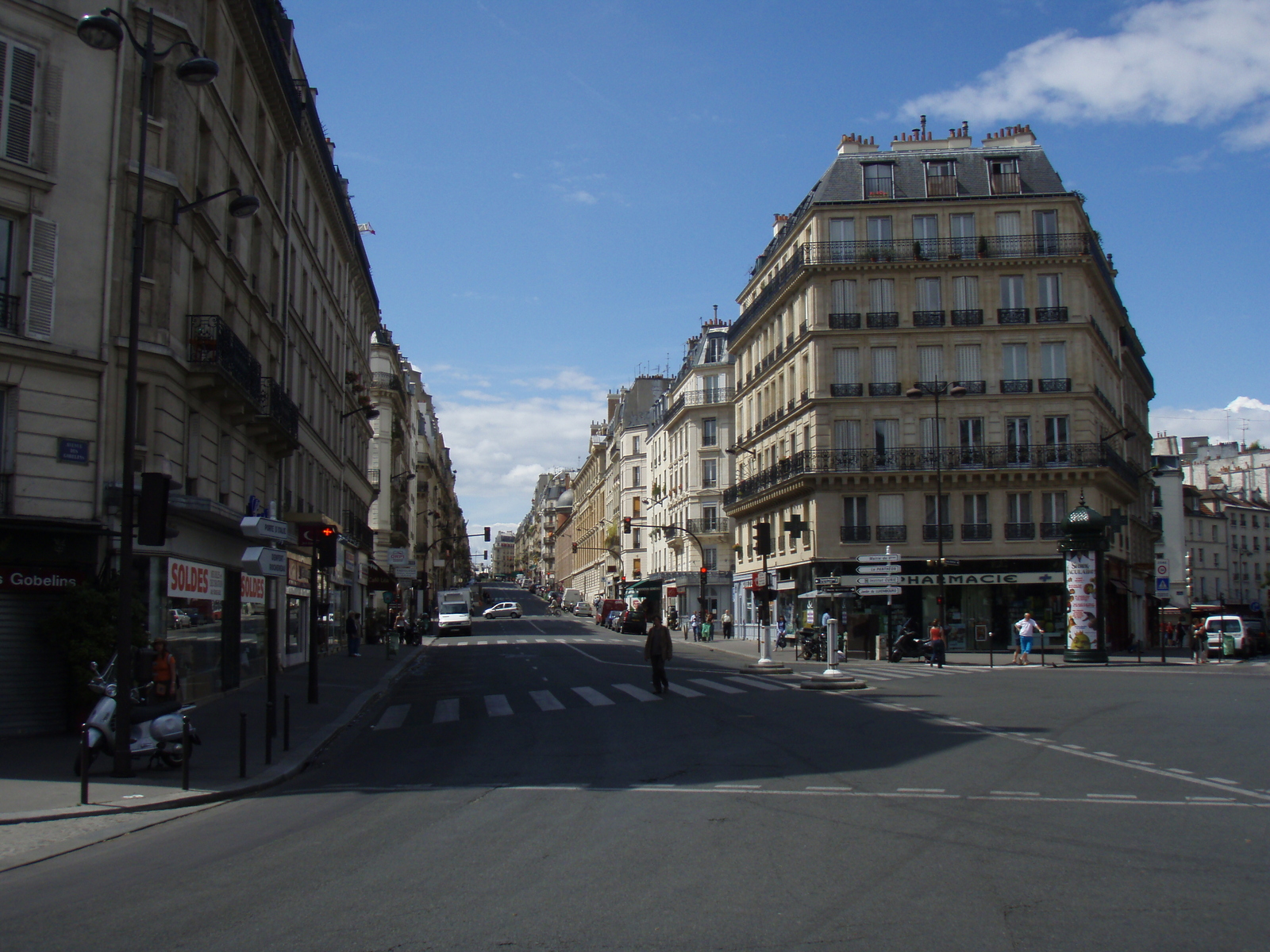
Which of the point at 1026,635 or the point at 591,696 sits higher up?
the point at 1026,635

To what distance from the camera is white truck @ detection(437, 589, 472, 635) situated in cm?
6038

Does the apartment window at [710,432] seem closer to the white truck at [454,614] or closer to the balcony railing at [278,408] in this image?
the white truck at [454,614]

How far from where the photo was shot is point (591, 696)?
2197cm

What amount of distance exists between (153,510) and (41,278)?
628 centimetres

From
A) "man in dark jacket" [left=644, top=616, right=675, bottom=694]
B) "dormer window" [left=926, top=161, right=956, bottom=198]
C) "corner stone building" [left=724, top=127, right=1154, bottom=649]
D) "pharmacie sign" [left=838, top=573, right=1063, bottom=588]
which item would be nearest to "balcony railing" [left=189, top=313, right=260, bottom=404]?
"man in dark jacket" [left=644, top=616, right=675, bottom=694]

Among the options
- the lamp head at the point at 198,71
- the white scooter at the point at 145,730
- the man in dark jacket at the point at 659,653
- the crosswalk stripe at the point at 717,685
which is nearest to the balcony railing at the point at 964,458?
the crosswalk stripe at the point at 717,685

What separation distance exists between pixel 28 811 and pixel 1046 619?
133 ft

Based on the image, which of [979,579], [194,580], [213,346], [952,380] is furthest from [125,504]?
[952,380]

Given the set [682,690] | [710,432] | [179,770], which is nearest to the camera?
[179,770]

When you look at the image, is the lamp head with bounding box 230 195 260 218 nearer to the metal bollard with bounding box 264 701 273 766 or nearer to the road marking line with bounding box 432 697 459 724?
the metal bollard with bounding box 264 701 273 766

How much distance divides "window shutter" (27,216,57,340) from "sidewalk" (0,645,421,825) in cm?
594

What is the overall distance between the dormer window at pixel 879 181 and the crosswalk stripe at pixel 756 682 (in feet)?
88.9

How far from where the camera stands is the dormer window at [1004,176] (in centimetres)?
4631

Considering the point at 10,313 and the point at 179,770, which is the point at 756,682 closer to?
the point at 179,770
